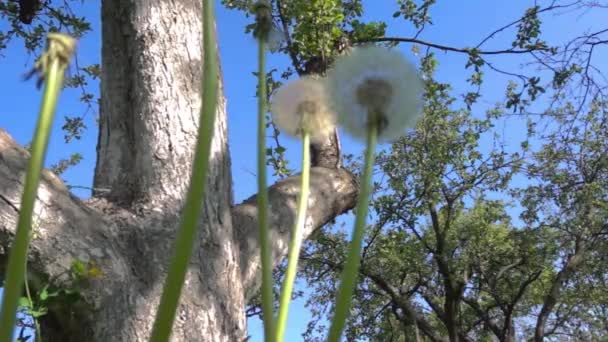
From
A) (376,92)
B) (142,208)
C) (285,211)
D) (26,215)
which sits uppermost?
(285,211)

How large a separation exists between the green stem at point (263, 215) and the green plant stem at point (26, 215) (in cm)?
16

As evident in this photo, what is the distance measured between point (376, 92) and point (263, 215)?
0.48 feet

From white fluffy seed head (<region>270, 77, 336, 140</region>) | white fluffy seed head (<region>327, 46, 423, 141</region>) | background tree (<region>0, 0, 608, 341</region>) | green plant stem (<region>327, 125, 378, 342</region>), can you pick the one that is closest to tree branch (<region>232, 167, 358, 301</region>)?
background tree (<region>0, 0, 608, 341</region>)

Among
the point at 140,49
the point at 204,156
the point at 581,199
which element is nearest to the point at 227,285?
the point at 140,49

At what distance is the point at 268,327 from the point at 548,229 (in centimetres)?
1269

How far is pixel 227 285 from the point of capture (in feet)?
8.55

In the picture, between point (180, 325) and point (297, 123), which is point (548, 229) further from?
point (297, 123)

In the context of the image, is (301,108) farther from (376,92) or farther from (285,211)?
(285,211)

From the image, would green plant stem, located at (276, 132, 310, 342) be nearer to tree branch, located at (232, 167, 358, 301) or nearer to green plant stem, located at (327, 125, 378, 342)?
green plant stem, located at (327, 125, 378, 342)

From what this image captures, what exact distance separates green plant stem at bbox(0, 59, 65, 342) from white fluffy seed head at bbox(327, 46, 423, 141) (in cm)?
25

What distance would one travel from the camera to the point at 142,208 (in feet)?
8.71

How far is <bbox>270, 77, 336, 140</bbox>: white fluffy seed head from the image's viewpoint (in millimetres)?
703

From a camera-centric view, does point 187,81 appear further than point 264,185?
Yes

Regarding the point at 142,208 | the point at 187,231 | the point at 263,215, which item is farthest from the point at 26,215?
the point at 142,208
